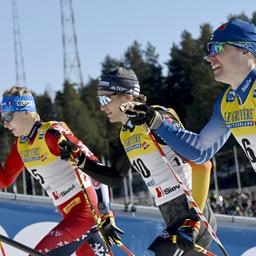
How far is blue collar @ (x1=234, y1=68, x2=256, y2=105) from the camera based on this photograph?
3.94 metres

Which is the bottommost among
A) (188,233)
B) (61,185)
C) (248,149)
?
(61,185)

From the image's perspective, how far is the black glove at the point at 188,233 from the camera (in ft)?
13.3

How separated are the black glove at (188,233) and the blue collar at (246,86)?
82 centimetres

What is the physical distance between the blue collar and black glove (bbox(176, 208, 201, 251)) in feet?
2.69

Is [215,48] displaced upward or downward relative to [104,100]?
upward

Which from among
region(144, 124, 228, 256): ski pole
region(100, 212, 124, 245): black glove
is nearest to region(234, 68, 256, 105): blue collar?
region(144, 124, 228, 256): ski pole

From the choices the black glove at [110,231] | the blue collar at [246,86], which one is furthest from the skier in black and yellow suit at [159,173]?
the blue collar at [246,86]

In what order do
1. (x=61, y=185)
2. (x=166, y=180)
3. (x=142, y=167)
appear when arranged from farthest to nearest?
(x=61, y=185)
(x=142, y=167)
(x=166, y=180)

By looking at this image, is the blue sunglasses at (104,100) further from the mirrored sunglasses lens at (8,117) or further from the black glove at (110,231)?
the mirrored sunglasses lens at (8,117)

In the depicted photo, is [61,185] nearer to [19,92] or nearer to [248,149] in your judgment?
[19,92]

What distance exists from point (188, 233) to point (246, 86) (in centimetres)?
98

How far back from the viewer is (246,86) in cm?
394

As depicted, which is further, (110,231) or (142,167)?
(110,231)

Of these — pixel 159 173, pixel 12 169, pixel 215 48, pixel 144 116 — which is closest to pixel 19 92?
pixel 12 169
